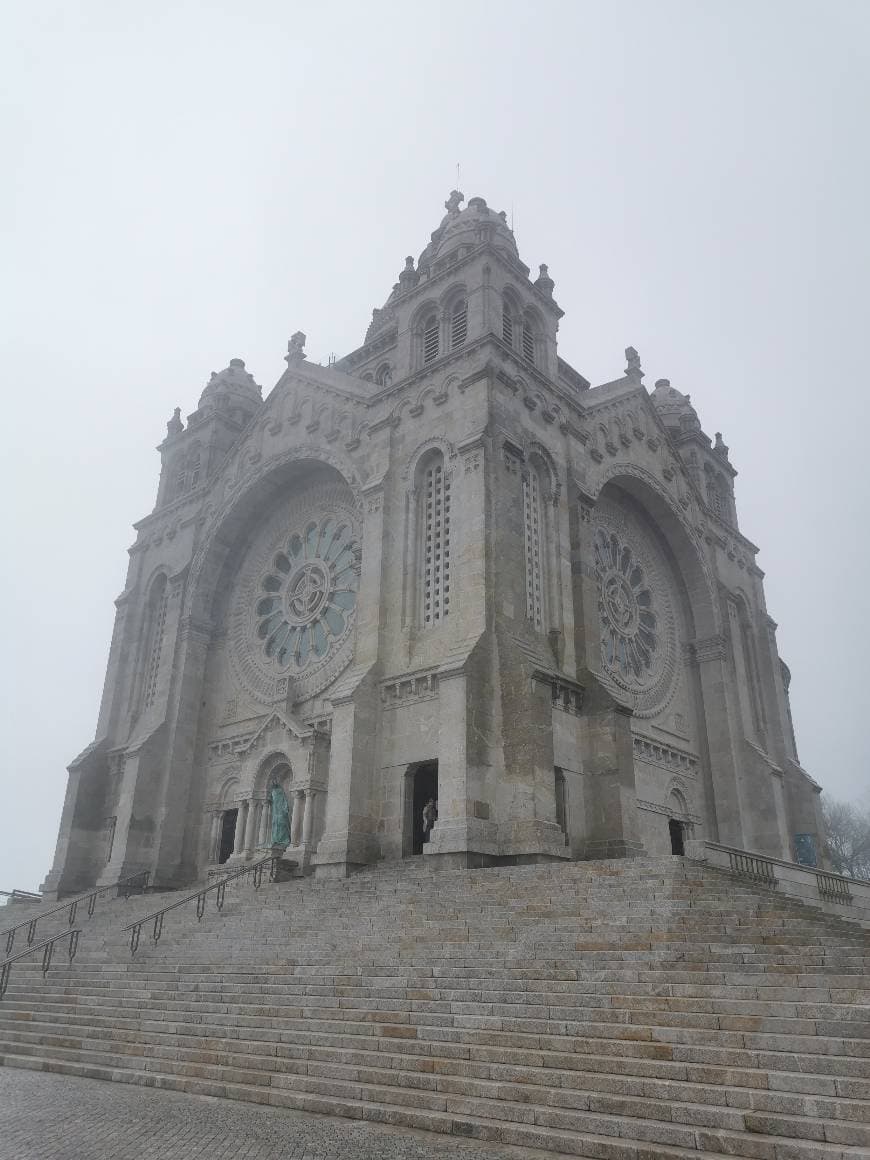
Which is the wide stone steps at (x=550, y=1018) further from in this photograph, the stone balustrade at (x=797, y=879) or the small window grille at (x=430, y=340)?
the small window grille at (x=430, y=340)

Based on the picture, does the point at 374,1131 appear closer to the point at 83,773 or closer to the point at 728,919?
the point at 728,919

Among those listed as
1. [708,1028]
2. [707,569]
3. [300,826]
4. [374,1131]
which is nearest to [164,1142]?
[374,1131]

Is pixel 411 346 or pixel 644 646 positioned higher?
pixel 411 346

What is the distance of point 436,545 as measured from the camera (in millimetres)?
22266

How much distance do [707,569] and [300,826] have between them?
56.1 ft

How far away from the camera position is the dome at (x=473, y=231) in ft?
85.8

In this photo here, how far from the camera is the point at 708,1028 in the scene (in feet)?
25.8

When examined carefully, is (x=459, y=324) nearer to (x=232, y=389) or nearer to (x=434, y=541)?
(x=434, y=541)

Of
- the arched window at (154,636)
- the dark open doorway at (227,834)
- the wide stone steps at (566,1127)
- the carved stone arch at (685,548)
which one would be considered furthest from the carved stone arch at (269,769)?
the wide stone steps at (566,1127)

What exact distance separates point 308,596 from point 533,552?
856cm

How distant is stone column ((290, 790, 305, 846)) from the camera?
22500mm


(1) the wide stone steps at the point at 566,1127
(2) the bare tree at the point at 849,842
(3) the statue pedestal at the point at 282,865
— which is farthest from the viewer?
(2) the bare tree at the point at 849,842

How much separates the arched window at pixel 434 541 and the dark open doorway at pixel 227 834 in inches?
390

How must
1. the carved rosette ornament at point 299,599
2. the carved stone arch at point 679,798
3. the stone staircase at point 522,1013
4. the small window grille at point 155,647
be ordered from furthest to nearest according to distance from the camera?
1. the small window grille at point 155,647
2. the carved stone arch at point 679,798
3. the carved rosette ornament at point 299,599
4. the stone staircase at point 522,1013
